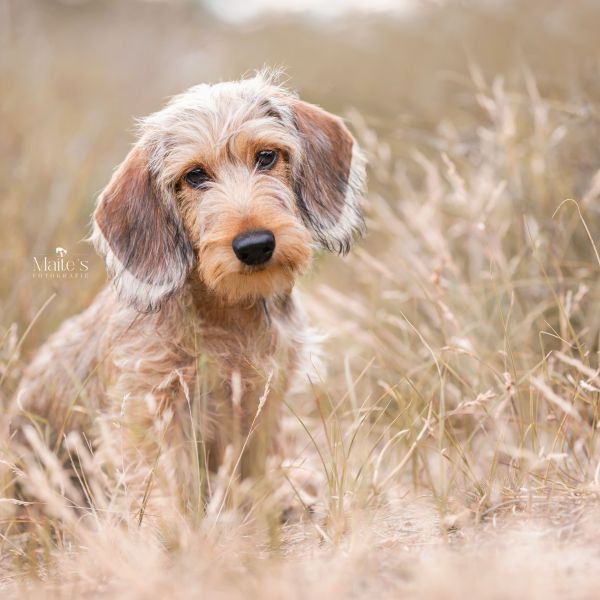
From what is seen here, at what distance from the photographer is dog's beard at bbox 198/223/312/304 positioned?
269 cm

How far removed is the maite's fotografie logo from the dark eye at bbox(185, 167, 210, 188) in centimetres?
160

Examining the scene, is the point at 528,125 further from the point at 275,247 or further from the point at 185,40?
the point at 185,40

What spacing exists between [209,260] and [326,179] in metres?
0.72

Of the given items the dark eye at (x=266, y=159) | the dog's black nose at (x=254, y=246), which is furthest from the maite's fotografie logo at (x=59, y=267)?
the dog's black nose at (x=254, y=246)

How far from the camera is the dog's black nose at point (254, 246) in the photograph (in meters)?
2.65

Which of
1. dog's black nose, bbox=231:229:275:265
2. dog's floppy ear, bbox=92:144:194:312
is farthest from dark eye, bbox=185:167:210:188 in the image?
dog's black nose, bbox=231:229:275:265

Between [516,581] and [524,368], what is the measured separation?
175 cm

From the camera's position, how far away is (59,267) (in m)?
4.55

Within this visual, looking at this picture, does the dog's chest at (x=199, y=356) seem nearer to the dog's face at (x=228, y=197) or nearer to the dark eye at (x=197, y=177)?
the dog's face at (x=228, y=197)

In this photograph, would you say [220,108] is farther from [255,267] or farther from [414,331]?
[414,331]

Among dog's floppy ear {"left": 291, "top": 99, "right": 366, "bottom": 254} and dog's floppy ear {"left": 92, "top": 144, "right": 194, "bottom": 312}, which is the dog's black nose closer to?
dog's floppy ear {"left": 92, "top": 144, "right": 194, "bottom": 312}

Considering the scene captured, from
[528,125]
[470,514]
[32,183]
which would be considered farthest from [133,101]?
[470,514]

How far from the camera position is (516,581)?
176 centimetres

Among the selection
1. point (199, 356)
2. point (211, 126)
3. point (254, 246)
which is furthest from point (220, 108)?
point (199, 356)
